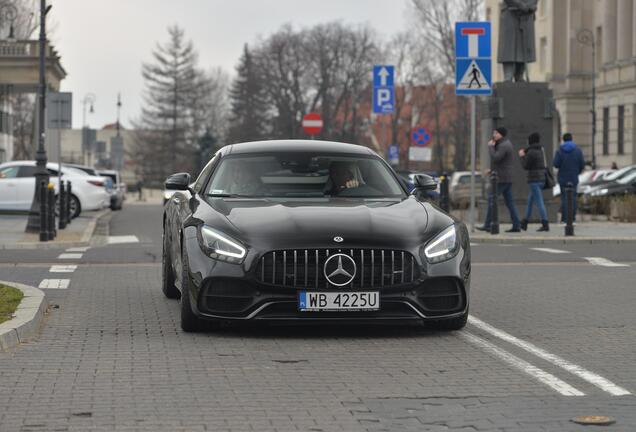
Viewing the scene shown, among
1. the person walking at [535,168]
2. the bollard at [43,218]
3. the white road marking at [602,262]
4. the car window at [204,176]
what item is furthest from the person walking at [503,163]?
the car window at [204,176]

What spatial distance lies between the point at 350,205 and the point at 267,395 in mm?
3240

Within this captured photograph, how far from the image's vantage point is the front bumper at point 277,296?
9.88 meters

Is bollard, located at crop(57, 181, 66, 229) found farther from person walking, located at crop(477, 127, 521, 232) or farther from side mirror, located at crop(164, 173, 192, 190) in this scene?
side mirror, located at crop(164, 173, 192, 190)

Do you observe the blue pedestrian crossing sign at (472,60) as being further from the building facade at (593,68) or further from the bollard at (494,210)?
the building facade at (593,68)

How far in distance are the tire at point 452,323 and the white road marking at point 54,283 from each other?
17.4 feet

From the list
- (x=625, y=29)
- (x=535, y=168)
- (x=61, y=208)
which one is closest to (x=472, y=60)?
(x=535, y=168)

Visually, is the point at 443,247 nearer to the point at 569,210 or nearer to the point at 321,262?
the point at 321,262

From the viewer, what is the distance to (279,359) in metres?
9.13

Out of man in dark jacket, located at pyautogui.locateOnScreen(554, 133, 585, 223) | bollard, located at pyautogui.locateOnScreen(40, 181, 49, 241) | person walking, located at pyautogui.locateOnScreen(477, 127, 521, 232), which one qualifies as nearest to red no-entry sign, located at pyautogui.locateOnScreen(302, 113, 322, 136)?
man in dark jacket, located at pyautogui.locateOnScreen(554, 133, 585, 223)

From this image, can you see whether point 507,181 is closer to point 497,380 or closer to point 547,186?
point 547,186

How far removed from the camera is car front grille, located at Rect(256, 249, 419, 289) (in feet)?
32.2

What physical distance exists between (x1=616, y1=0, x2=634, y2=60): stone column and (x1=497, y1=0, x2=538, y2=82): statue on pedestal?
1906 inches

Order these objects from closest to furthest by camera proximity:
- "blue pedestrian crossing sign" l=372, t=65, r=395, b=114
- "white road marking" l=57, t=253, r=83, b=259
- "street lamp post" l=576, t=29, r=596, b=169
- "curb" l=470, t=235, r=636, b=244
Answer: "white road marking" l=57, t=253, r=83, b=259 → "curb" l=470, t=235, r=636, b=244 → "blue pedestrian crossing sign" l=372, t=65, r=395, b=114 → "street lamp post" l=576, t=29, r=596, b=169

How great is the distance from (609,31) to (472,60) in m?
55.5
